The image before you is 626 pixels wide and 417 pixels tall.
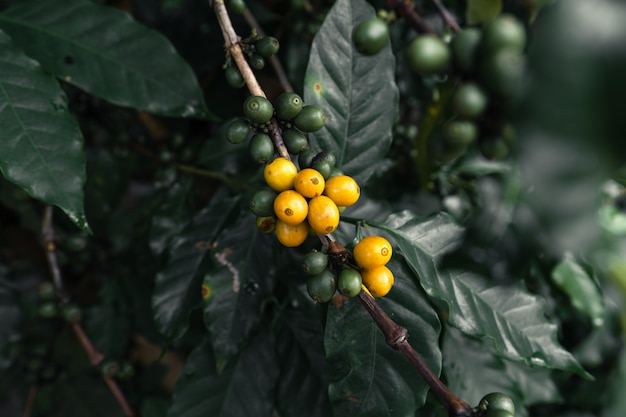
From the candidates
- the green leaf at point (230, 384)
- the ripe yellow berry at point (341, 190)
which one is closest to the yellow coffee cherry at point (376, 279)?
the ripe yellow berry at point (341, 190)

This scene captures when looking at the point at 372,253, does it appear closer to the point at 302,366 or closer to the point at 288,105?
the point at 288,105

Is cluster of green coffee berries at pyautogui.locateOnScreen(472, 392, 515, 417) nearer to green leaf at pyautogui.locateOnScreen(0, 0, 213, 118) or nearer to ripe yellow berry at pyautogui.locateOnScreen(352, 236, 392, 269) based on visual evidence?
ripe yellow berry at pyautogui.locateOnScreen(352, 236, 392, 269)

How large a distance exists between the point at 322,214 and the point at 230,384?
575 mm

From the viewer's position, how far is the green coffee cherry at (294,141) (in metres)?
0.71

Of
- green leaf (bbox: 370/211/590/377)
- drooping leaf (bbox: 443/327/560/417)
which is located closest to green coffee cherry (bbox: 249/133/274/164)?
green leaf (bbox: 370/211/590/377)

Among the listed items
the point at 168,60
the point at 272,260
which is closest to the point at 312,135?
the point at 272,260

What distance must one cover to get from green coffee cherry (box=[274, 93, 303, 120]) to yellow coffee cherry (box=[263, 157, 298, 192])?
0.26 feet

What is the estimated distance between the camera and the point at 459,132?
0.41 m

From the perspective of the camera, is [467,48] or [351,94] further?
[351,94]

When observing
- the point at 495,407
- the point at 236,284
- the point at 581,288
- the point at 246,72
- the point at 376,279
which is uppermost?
the point at 246,72

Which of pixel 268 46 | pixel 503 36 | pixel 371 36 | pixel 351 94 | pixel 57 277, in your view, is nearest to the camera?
pixel 503 36

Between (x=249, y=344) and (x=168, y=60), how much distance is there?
0.63 meters

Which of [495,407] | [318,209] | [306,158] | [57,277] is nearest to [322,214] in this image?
[318,209]

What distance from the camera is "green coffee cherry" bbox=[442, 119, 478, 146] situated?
41 centimetres
